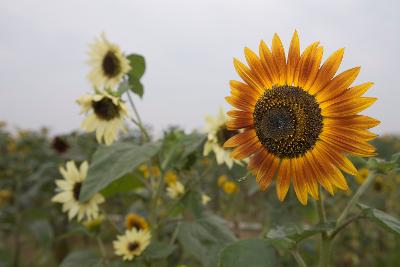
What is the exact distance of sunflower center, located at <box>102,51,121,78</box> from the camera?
1521 mm

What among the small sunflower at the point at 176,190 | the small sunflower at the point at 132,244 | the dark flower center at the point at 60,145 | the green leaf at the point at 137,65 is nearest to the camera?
the small sunflower at the point at 132,244

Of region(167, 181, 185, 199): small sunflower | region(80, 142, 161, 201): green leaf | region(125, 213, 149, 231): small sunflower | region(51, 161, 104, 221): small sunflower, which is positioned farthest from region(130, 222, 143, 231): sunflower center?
region(80, 142, 161, 201): green leaf

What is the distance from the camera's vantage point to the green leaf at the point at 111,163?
1057 millimetres

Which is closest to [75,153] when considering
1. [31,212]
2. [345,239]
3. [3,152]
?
[31,212]

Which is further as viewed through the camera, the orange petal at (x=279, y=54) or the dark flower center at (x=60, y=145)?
the dark flower center at (x=60, y=145)

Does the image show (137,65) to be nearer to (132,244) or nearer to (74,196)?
(74,196)

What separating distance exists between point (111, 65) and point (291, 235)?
3.15 ft

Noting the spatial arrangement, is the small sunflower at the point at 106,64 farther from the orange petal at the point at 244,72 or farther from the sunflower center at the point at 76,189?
the orange petal at the point at 244,72

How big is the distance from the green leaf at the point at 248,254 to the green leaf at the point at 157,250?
1.11ft

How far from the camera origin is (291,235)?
812 millimetres

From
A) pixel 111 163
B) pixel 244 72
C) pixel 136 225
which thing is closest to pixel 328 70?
pixel 244 72

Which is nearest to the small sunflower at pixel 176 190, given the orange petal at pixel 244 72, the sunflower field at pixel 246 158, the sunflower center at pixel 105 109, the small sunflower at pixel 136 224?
the sunflower field at pixel 246 158

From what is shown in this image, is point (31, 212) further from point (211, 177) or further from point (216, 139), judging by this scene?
point (216, 139)

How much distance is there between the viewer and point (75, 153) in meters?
2.60
